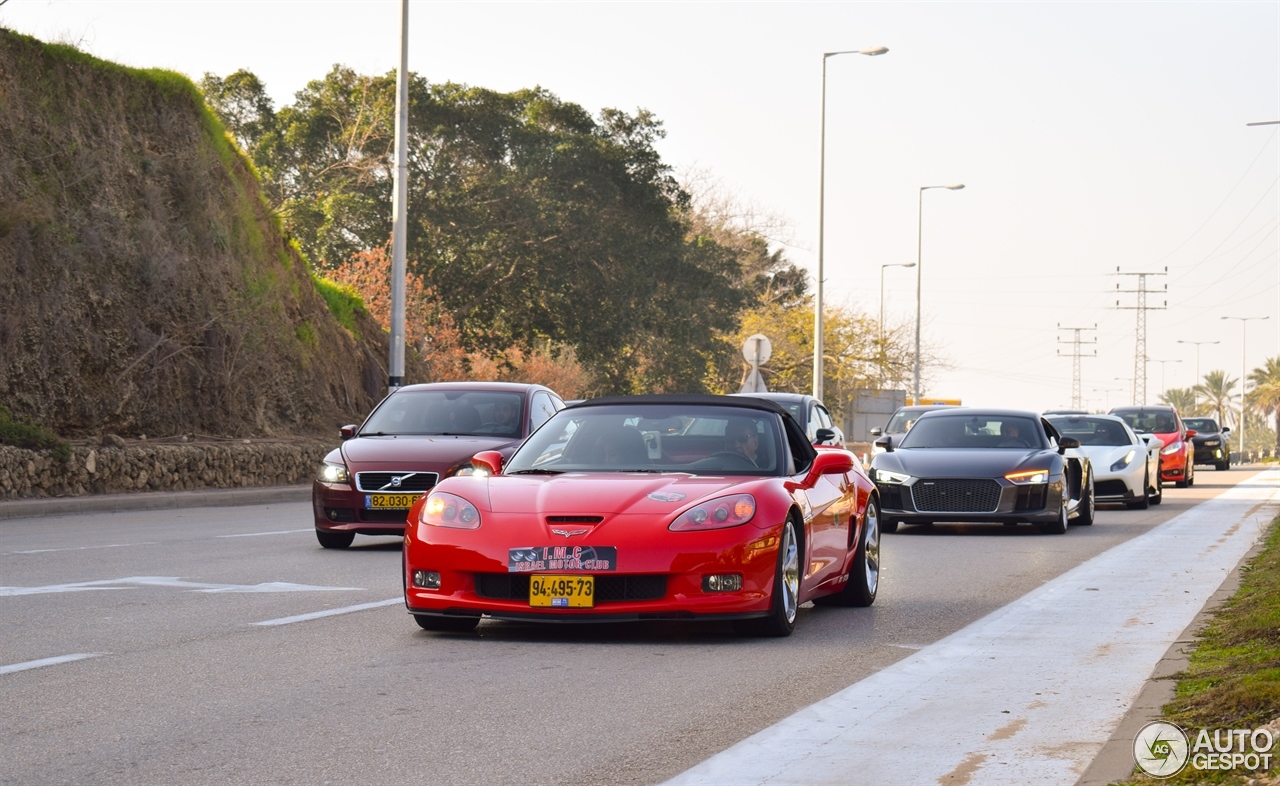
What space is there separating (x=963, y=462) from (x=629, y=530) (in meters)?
10.7

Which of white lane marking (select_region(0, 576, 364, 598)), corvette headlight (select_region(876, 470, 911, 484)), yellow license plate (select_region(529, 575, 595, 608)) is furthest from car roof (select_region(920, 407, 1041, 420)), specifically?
yellow license plate (select_region(529, 575, 595, 608))

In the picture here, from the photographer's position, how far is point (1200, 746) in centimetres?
565

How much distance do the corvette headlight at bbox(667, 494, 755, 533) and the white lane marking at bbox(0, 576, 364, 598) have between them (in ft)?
12.1

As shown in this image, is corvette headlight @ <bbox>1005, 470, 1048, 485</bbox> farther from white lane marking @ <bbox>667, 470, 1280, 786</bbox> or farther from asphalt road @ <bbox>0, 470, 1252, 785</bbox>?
white lane marking @ <bbox>667, 470, 1280, 786</bbox>

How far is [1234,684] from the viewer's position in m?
6.77

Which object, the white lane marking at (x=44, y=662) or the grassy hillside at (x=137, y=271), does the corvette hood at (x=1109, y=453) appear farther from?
the white lane marking at (x=44, y=662)

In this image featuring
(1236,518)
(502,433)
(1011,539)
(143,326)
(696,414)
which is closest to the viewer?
Result: (696,414)

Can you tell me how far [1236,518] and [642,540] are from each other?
599 inches

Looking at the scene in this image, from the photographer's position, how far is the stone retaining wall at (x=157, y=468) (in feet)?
71.3

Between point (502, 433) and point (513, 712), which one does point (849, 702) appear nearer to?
point (513, 712)

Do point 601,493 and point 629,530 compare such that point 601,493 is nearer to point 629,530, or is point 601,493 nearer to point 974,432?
point 629,530

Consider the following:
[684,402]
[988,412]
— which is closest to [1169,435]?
[988,412]

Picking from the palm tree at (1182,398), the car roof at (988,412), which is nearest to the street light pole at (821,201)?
the car roof at (988,412)

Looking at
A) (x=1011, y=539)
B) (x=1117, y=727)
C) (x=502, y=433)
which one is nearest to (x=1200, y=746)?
(x=1117, y=727)
